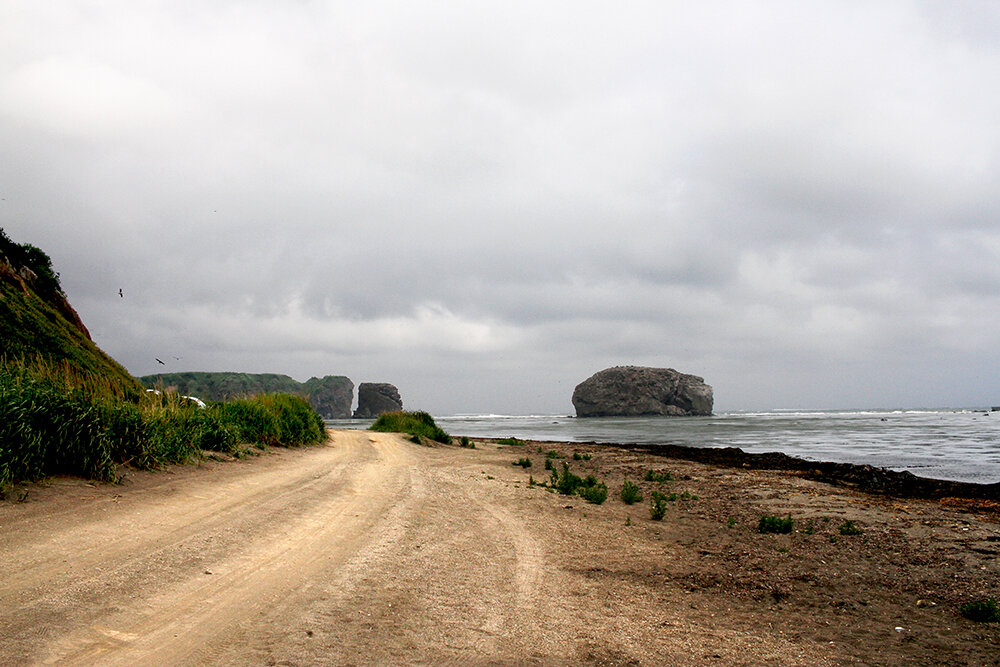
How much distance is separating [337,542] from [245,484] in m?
4.44

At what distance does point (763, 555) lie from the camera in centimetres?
814

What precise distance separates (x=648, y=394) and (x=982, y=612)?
521 feet

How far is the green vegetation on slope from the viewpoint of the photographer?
31.8m

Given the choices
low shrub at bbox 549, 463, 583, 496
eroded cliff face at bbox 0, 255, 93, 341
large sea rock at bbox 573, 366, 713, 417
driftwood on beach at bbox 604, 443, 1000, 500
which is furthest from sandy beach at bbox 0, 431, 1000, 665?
large sea rock at bbox 573, 366, 713, 417

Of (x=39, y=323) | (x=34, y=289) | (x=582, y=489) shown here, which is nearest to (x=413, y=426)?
(x=34, y=289)

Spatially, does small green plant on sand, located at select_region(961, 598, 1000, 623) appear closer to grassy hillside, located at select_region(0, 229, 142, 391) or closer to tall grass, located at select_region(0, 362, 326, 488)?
tall grass, located at select_region(0, 362, 326, 488)

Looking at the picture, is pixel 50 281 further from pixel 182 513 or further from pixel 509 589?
pixel 509 589

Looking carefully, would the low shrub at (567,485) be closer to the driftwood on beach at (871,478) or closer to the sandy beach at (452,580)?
the sandy beach at (452,580)

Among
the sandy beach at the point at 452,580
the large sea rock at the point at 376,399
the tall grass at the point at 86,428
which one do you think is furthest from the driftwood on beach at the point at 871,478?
the large sea rock at the point at 376,399

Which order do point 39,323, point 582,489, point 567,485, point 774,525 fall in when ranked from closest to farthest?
1. point 774,525
2. point 582,489
3. point 567,485
4. point 39,323

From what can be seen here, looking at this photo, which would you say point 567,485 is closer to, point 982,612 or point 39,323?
point 982,612

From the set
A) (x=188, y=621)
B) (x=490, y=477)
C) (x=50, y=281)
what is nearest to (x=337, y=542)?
(x=188, y=621)

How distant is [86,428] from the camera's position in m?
9.18

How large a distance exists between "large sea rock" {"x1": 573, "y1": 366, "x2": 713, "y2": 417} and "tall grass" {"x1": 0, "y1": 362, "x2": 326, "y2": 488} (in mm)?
152748
